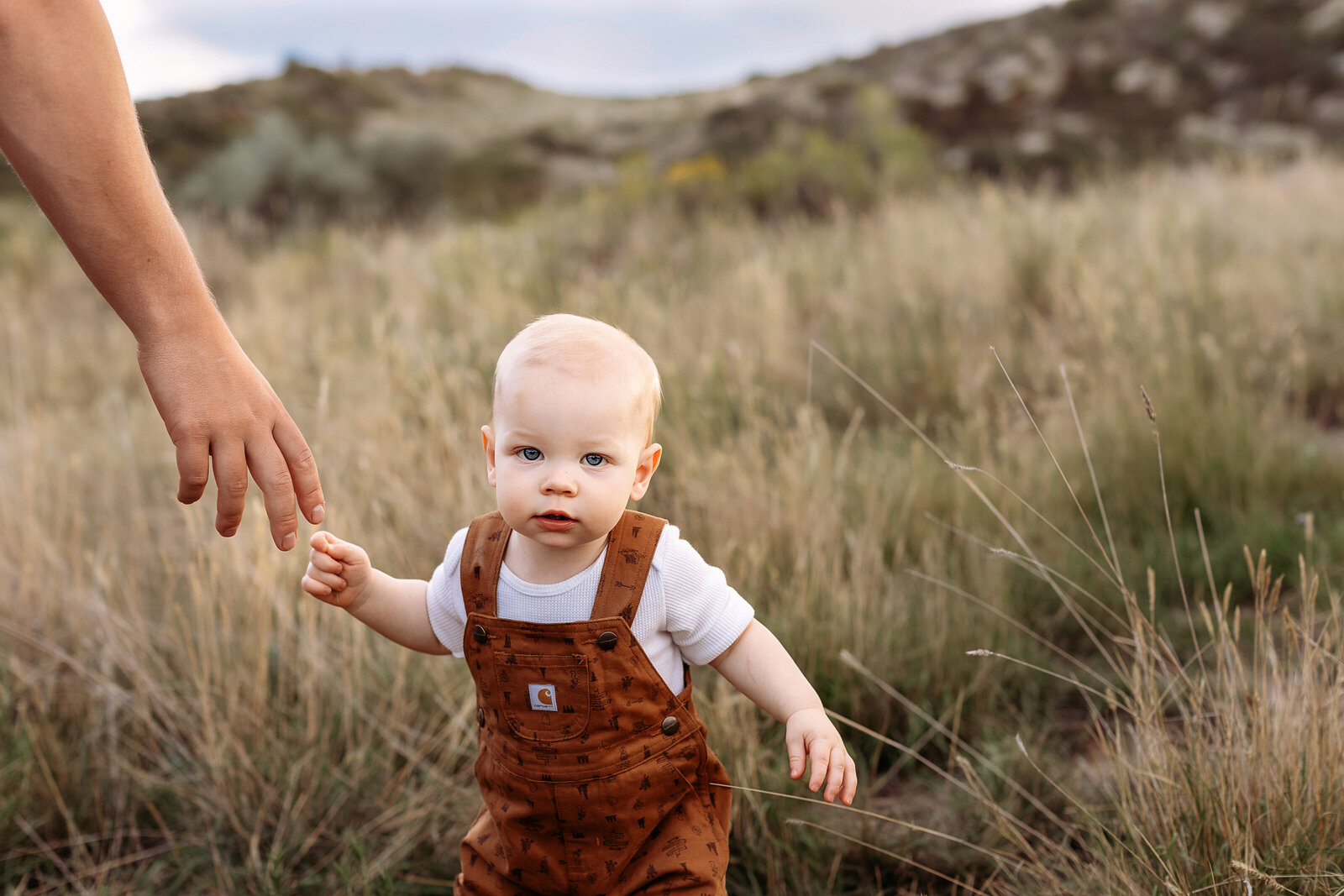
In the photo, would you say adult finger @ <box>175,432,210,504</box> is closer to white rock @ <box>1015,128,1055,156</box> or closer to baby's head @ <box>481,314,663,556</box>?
baby's head @ <box>481,314,663,556</box>

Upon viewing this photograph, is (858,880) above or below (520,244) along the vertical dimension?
below

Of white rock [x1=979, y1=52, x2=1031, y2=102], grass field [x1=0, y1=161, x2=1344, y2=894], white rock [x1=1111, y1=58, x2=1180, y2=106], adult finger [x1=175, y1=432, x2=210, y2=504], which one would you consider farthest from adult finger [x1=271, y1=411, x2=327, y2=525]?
white rock [x1=1111, y1=58, x2=1180, y2=106]

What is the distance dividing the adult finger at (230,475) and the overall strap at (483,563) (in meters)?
0.37

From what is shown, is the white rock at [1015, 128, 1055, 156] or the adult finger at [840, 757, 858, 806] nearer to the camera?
the adult finger at [840, 757, 858, 806]

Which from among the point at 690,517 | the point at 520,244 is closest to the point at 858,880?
the point at 690,517

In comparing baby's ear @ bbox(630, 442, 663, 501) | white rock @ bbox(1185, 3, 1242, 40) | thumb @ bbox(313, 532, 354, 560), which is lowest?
thumb @ bbox(313, 532, 354, 560)

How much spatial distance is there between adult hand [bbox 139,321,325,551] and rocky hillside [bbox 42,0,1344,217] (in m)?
8.61

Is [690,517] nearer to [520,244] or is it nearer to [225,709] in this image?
[225,709]

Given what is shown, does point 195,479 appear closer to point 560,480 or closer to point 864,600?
point 560,480

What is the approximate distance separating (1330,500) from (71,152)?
12.2 ft

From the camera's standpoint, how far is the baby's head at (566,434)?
1.36 meters

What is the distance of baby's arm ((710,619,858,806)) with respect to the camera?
139 centimetres

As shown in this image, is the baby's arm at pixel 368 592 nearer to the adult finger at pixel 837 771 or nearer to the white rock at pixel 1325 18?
the adult finger at pixel 837 771

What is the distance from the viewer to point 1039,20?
72.8ft
